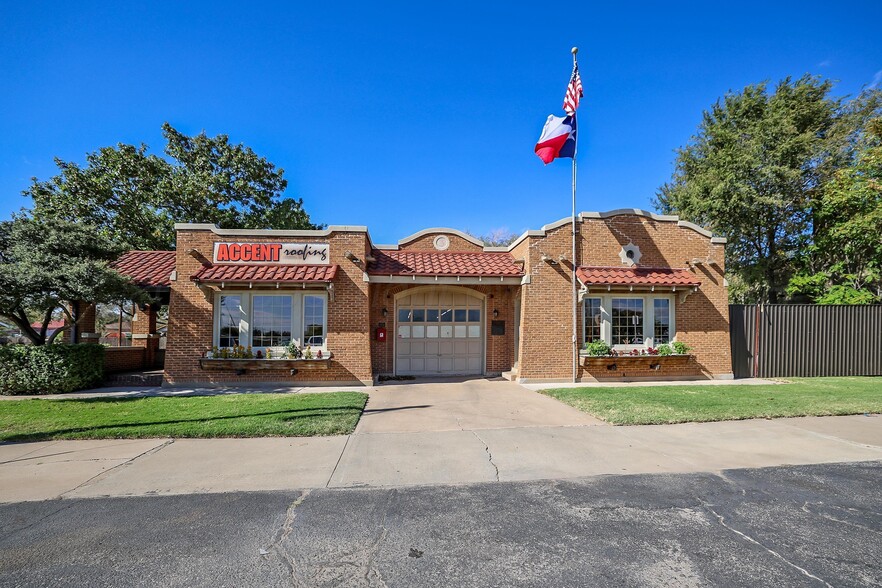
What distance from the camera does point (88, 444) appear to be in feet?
20.0

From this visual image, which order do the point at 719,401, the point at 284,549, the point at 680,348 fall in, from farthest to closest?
the point at 680,348 → the point at 719,401 → the point at 284,549

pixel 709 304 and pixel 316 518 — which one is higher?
pixel 709 304

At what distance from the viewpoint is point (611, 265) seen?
12.7 metres

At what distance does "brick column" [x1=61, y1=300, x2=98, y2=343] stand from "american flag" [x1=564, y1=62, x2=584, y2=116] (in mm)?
14389

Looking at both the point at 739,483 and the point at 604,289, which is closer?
the point at 739,483

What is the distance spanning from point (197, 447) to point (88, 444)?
1746 millimetres

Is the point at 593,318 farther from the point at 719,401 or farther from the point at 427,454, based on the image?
the point at 427,454

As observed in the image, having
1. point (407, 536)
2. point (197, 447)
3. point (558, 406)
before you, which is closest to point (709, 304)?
point (558, 406)

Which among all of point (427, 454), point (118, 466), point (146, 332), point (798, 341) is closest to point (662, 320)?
point (798, 341)

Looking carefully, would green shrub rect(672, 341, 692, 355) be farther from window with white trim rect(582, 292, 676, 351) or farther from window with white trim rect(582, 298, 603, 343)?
→ window with white trim rect(582, 298, 603, 343)

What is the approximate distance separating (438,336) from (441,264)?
2.50m

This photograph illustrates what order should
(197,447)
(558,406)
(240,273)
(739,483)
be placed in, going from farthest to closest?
(240,273) → (558,406) → (197,447) → (739,483)

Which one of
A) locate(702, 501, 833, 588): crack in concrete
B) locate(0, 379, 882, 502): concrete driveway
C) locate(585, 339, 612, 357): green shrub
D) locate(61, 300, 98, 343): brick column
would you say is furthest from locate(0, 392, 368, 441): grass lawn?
locate(585, 339, 612, 357): green shrub

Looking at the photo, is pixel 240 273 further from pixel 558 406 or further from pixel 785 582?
pixel 785 582
